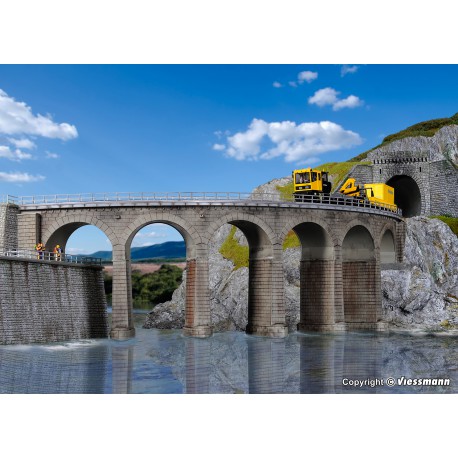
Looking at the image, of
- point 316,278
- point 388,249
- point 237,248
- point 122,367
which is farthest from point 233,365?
point 237,248

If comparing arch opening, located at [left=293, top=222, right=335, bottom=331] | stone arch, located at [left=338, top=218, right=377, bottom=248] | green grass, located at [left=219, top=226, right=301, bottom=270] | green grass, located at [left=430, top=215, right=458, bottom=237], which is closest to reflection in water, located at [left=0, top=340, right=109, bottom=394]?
arch opening, located at [left=293, top=222, right=335, bottom=331]

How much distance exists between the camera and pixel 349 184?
7062 centimetres

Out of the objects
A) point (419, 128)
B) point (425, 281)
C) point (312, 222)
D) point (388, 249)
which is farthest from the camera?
point (419, 128)

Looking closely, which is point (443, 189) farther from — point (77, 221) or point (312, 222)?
point (77, 221)

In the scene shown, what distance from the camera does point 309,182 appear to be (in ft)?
201

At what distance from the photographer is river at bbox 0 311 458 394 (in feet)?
102

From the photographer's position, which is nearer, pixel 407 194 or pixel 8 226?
pixel 8 226

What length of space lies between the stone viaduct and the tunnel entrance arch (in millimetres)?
25130

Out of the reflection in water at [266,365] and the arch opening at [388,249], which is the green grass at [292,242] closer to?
the arch opening at [388,249]

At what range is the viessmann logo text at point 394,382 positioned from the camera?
3137cm

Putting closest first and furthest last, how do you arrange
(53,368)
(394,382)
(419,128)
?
(394,382) < (53,368) < (419,128)

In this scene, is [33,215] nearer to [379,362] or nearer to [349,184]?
[379,362]

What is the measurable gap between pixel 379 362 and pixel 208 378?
1372 centimetres

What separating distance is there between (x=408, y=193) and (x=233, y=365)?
62505mm
